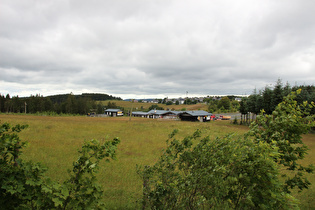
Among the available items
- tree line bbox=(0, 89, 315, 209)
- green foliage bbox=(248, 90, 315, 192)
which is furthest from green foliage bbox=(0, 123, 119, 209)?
green foliage bbox=(248, 90, 315, 192)

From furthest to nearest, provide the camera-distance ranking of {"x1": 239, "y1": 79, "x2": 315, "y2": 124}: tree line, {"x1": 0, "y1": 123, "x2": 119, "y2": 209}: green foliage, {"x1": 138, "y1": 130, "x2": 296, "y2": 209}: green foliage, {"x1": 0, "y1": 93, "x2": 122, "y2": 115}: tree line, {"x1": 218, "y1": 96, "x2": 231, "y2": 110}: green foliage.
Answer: {"x1": 218, "y1": 96, "x2": 231, "y2": 110}: green foliage < {"x1": 0, "y1": 93, "x2": 122, "y2": 115}: tree line < {"x1": 239, "y1": 79, "x2": 315, "y2": 124}: tree line < {"x1": 138, "y1": 130, "x2": 296, "y2": 209}: green foliage < {"x1": 0, "y1": 123, "x2": 119, "y2": 209}: green foliage

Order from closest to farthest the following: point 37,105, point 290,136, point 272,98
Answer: point 290,136 < point 272,98 < point 37,105

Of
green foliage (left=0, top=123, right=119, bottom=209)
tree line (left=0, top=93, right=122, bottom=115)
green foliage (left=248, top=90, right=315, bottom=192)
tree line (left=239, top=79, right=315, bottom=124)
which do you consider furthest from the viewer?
tree line (left=0, top=93, right=122, bottom=115)

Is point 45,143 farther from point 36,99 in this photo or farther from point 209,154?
point 36,99

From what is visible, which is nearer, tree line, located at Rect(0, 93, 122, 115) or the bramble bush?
the bramble bush

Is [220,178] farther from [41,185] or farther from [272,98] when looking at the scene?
[272,98]

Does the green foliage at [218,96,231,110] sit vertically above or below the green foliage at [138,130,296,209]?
above

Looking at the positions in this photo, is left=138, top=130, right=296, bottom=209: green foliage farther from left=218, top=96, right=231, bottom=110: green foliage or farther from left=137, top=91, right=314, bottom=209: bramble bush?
left=218, top=96, right=231, bottom=110: green foliage

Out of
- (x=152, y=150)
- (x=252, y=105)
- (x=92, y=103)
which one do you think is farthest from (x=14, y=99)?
(x=252, y=105)

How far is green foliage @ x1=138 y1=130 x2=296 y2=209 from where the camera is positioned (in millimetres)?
2910

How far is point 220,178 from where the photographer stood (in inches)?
127

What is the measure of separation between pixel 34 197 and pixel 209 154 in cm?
338

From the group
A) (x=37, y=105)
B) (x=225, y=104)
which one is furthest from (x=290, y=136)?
(x=225, y=104)

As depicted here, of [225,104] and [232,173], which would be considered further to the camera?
[225,104]
